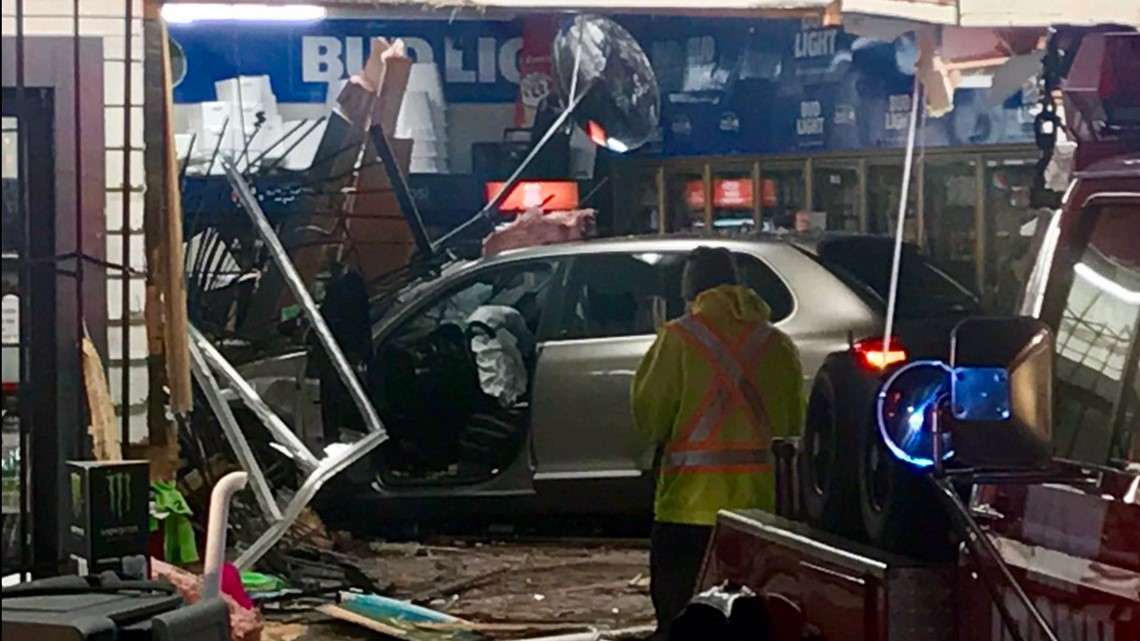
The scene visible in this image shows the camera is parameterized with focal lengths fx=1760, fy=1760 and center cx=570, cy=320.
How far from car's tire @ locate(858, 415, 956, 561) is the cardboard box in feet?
4.54

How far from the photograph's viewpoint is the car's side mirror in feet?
8.34

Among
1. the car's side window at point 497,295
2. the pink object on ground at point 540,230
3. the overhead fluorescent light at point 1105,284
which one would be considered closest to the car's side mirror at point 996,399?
the overhead fluorescent light at point 1105,284

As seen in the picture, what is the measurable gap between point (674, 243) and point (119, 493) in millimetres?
6493

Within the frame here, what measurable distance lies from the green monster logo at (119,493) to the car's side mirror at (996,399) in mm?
1518

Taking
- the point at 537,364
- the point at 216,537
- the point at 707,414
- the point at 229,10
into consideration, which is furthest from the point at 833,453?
the point at 537,364

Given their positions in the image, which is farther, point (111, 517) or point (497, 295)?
point (497, 295)

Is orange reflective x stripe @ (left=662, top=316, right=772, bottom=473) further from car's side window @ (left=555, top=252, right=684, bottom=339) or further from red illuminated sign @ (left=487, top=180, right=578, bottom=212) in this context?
red illuminated sign @ (left=487, top=180, right=578, bottom=212)

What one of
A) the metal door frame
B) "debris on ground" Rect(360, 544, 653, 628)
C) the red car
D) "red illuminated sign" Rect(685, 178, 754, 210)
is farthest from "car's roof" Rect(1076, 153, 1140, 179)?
"red illuminated sign" Rect(685, 178, 754, 210)

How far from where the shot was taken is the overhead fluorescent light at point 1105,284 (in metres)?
2.92

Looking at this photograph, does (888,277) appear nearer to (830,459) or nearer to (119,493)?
(830,459)

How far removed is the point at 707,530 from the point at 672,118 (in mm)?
7354

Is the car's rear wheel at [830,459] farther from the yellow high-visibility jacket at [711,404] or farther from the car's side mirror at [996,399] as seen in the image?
the yellow high-visibility jacket at [711,404]

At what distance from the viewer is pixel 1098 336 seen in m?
3.03

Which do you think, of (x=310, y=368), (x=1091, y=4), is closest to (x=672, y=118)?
(x=310, y=368)
